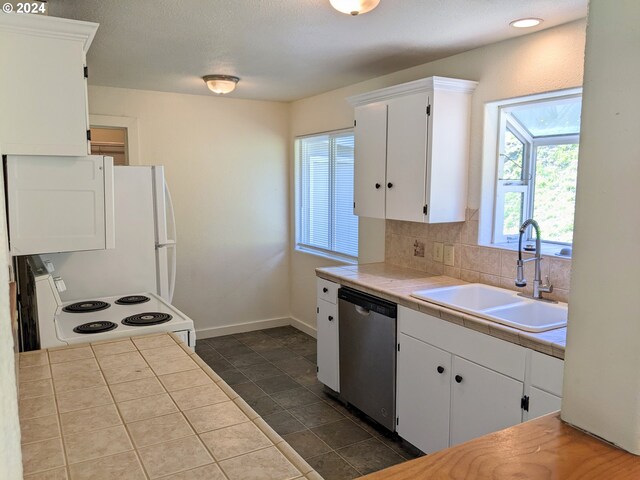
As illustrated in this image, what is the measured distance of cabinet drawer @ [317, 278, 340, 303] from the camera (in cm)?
338

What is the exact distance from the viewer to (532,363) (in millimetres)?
2020

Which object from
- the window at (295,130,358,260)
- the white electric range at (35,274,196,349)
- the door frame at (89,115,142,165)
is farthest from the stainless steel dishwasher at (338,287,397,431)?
the door frame at (89,115,142,165)

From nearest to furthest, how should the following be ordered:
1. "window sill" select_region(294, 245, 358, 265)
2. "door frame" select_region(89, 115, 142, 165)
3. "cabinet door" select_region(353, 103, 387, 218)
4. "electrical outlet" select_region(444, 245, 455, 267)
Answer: "electrical outlet" select_region(444, 245, 455, 267), "cabinet door" select_region(353, 103, 387, 218), "door frame" select_region(89, 115, 142, 165), "window sill" select_region(294, 245, 358, 265)

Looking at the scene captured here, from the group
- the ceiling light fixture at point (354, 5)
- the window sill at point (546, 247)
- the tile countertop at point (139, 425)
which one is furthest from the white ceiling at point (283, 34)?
the tile countertop at point (139, 425)

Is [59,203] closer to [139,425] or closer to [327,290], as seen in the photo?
[139,425]

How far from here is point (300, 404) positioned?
3459 millimetres

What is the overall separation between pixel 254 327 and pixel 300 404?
1.78m

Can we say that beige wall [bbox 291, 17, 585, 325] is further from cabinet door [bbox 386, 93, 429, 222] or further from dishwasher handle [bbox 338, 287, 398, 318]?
dishwasher handle [bbox 338, 287, 398, 318]

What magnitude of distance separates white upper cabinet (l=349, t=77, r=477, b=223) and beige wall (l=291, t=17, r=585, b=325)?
8 cm

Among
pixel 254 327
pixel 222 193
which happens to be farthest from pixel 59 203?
pixel 254 327

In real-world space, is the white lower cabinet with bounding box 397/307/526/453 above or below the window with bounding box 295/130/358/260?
below

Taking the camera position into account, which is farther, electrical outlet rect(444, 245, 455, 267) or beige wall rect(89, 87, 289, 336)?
beige wall rect(89, 87, 289, 336)

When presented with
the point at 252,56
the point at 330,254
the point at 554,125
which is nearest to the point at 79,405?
the point at 252,56

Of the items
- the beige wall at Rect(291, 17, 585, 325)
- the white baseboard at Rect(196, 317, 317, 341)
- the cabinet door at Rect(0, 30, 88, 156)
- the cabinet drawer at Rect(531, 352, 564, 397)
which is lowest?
the white baseboard at Rect(196, 317, 317, 341)
